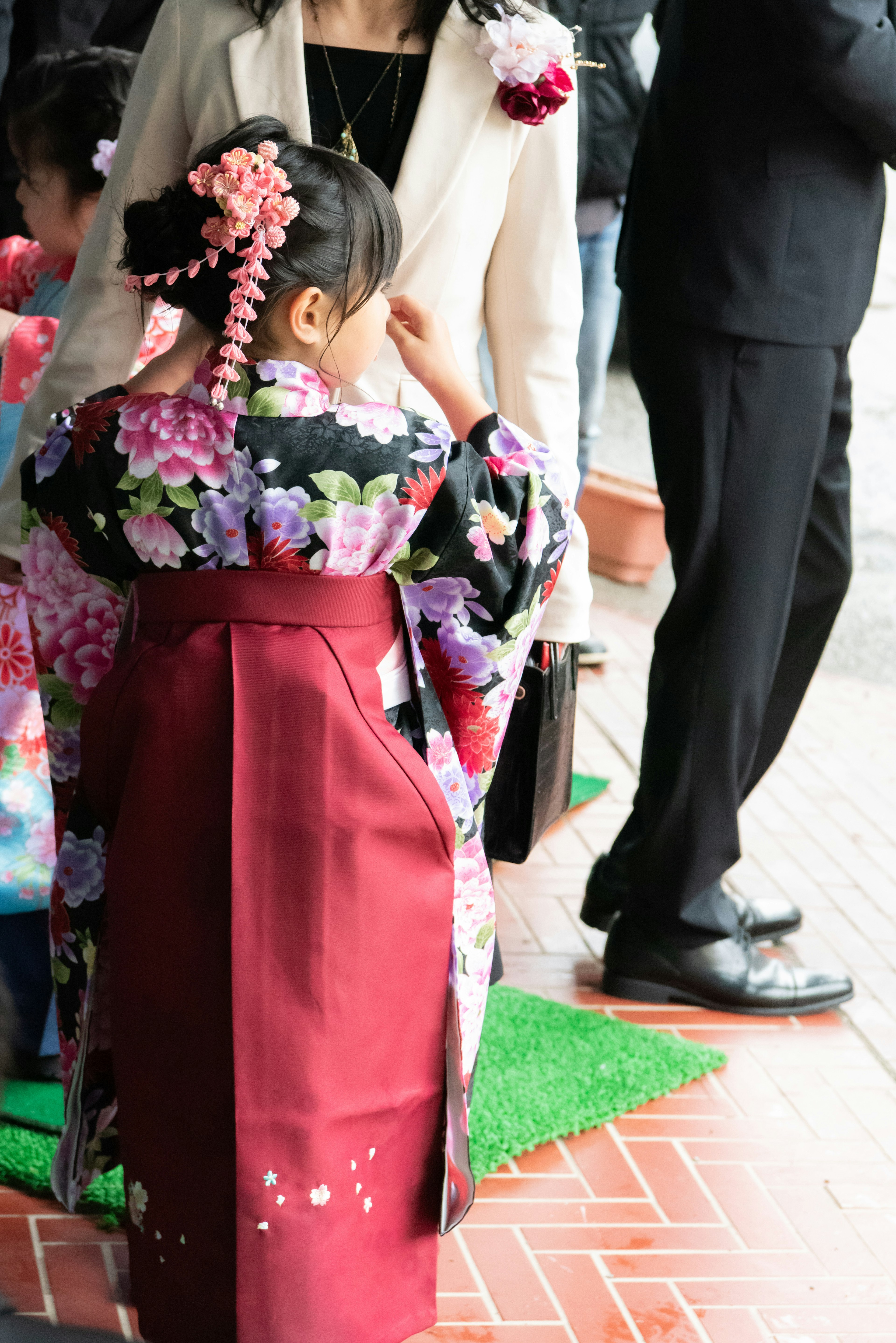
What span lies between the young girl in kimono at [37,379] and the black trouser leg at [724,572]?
0.95 metres

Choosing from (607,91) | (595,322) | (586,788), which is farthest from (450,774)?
(595,322)

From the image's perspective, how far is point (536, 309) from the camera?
2145 millimetres

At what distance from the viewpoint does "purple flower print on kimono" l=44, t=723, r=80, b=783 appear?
2.06 metres

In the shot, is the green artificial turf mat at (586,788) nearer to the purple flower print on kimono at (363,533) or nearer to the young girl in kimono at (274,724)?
the young girl in kimono at (274,724)

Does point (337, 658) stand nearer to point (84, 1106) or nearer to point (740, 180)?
point (84, 1106)

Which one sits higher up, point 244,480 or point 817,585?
point 244,480

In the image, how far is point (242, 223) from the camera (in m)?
1.67

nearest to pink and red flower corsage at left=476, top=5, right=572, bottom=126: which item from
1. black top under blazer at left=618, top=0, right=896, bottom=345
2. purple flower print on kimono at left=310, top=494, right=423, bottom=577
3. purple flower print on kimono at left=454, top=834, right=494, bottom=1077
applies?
black top under blazer at left=618, top=0, right=896, bottom=345

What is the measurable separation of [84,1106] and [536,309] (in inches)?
50.8

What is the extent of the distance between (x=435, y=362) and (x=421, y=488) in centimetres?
26

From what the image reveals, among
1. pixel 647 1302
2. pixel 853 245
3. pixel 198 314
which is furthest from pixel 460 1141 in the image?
pixel 853 245

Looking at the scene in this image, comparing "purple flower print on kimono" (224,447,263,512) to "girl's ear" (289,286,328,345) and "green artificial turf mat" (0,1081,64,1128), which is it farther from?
"green artificial turf mat" (0,1081,64,1128)

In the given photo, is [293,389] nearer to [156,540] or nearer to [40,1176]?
[156,540]

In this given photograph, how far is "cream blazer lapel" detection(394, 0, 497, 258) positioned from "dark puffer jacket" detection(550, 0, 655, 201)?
1868mm
